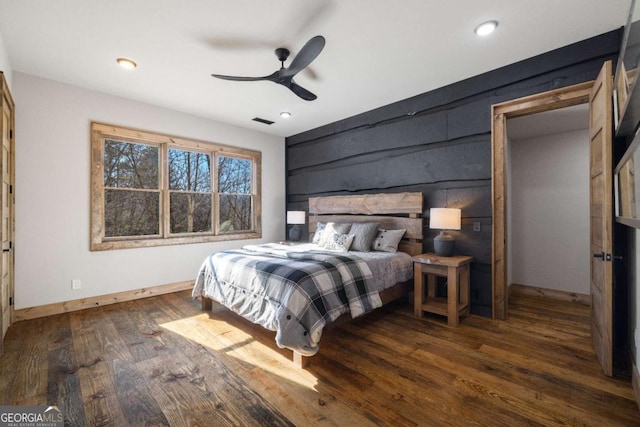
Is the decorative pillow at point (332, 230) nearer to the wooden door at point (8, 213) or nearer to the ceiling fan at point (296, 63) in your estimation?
the ceiling fan at point (296, 63)

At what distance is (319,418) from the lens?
62.3 inches

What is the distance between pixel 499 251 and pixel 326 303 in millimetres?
2061

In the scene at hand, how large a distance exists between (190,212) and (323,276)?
9.81 ft

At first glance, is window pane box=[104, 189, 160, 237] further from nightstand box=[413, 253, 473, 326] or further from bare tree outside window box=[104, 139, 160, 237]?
nightstand box=[413, 253, 473, 326]

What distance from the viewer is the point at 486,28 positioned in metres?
2.36

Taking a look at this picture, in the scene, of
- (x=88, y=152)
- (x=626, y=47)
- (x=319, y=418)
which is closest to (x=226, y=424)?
(x=319, y=418)

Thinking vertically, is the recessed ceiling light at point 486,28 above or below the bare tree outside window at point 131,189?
above

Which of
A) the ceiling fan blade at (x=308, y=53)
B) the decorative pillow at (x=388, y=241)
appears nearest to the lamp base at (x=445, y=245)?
the decorative pillow at (x=388, y=241)

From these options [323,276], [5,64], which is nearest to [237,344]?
[323,276]

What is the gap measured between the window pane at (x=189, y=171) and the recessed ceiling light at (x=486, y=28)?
3976 mm

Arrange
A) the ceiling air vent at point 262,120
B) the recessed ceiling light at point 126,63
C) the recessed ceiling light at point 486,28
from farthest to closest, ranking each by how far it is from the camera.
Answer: the ceiling air vent at point 262,120
the recessed ceiling light at point 126,63
the recessed ceiling light at point 486,28

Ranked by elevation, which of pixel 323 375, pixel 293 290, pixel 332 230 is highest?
pixel 332 230

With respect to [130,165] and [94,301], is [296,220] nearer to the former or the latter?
[130,165]

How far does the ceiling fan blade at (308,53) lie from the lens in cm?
208
